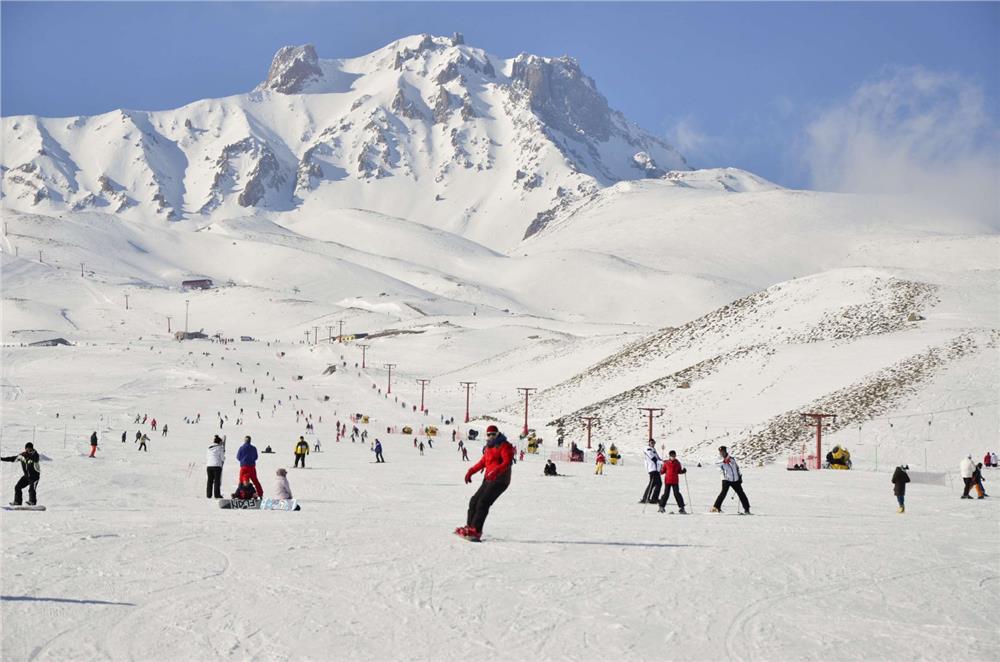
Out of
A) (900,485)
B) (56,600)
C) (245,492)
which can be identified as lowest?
(56,600)

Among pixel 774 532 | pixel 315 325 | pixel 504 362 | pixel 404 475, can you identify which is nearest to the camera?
pixel 774 532

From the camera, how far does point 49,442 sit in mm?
39031

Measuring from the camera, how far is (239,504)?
1895 cm

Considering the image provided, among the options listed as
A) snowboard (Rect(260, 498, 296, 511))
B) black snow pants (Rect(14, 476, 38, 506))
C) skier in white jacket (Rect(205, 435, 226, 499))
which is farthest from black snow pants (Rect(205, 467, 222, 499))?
black snow pants (Rect(14, 476, 38, 506))

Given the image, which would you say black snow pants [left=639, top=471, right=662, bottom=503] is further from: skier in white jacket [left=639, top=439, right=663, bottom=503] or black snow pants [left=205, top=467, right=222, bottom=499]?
black snow pants [left=205, top=467, right=222, bottom=499]

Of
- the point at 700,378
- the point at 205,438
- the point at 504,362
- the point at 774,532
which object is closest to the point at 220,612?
the point at 774,532

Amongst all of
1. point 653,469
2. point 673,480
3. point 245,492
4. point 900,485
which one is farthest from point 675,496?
point 245,492

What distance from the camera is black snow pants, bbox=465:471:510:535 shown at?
45.5 ft

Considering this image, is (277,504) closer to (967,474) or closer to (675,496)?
(675,496)

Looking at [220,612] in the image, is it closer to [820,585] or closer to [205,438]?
[820,585]

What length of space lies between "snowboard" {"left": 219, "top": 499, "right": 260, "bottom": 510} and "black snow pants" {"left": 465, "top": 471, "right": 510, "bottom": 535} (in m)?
6.51

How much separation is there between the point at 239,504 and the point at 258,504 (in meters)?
0.36

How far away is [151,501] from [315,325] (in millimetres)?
176607

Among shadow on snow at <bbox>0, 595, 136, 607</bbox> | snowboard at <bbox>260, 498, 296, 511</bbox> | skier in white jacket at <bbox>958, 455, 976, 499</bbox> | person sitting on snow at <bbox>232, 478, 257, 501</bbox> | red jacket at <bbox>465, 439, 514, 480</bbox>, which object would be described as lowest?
shadow on snow at <bbox>0, 595, 136, 607</bbox>
